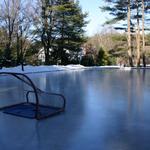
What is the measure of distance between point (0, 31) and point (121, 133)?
89.6 feet

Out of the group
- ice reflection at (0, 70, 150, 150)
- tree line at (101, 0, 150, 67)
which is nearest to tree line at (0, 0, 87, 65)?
tree line at (101, 0, 150, 67)

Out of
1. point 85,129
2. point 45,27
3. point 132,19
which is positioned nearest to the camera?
point 85,129

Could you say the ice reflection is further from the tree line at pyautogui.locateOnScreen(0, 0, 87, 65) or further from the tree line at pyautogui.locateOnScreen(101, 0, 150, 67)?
the tree line at pyautogui.locateOnScreen(0, 0, 87, 65)

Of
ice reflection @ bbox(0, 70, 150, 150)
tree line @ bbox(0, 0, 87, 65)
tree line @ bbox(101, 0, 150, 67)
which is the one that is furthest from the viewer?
tree line @ bbox(0, 0, 87, 65)

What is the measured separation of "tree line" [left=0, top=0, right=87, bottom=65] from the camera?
30500 millimetres

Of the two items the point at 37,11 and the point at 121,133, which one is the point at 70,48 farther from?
the point at 121,133

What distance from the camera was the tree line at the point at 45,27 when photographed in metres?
30.5

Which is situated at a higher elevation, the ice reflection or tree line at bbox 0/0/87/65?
tree line at bbox 0/0/87/65

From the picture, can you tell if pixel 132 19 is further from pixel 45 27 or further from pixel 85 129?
pixel 85 129

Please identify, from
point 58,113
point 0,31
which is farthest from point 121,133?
point 0,31

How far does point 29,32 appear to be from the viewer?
3184 cm

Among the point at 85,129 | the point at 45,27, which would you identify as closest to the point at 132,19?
the point at 45,27

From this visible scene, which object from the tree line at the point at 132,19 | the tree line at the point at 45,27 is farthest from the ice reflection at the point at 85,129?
A: the tree line at the point at 45,27

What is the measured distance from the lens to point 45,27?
101 ft
